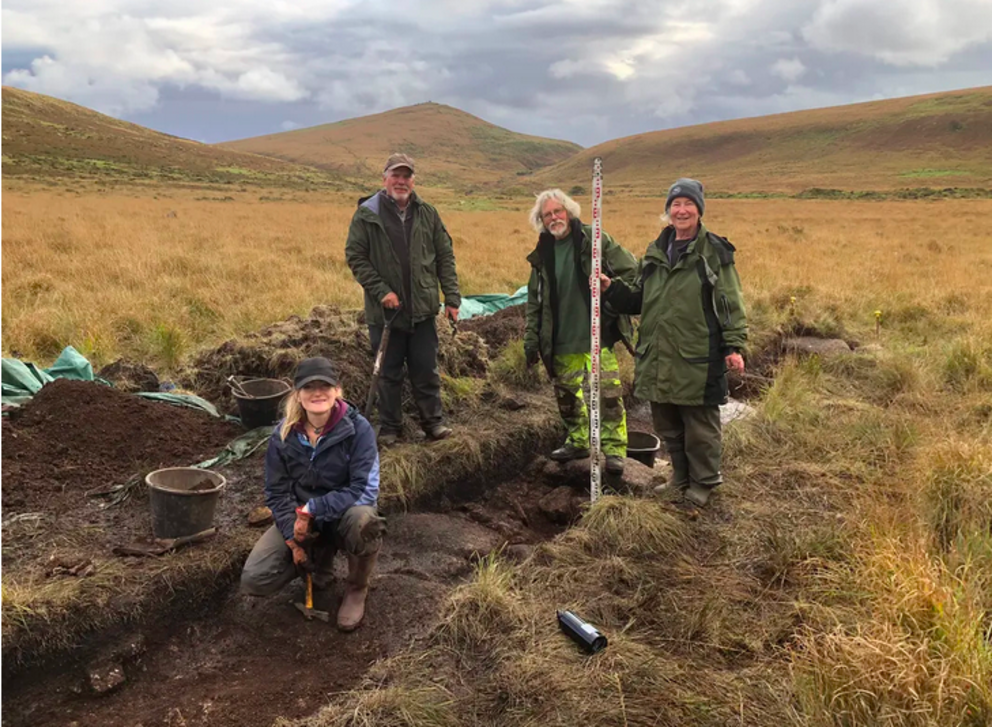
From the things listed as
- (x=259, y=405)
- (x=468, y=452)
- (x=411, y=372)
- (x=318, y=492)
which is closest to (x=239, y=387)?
(x=259, y=405)

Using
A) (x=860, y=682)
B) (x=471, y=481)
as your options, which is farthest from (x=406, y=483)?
(x=860, y=682)

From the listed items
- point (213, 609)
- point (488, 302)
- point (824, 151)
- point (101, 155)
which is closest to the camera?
point (213, 609)

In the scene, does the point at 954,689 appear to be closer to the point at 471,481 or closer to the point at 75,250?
the point at 471,481

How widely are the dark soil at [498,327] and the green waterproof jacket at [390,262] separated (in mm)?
2723

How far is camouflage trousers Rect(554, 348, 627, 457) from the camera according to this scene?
4.95 meters

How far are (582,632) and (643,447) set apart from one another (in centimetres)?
289

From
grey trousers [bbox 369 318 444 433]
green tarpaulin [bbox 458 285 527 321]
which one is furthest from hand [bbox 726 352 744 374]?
green tarpaulin [bbox 458 285 527 321]

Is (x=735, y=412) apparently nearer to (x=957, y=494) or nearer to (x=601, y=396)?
(x=601, y=396)

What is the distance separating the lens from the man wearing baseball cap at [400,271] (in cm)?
482

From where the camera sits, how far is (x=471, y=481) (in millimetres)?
5355

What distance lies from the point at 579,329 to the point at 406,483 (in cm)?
173

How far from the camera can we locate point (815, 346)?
8695 millimetres

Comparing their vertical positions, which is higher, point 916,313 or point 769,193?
point 769,193

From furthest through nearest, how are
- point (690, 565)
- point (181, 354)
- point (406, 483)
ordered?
point (181, 354) → point (406, 483) → point (690, 565)
